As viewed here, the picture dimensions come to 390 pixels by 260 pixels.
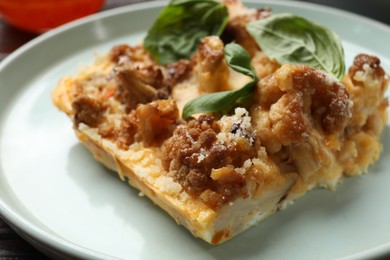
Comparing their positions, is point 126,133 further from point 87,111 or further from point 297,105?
point 297,105

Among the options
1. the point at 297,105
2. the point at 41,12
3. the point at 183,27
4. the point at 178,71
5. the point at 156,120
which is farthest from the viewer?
the point at 41,12

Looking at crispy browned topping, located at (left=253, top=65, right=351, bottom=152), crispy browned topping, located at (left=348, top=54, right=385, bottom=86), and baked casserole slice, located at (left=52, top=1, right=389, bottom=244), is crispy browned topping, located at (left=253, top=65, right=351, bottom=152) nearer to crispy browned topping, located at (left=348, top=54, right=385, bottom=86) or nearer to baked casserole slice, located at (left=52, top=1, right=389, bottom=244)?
baked casserole slice, located at (left=52, top=1, right=389, bottom=244)

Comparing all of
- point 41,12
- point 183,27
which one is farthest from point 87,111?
point 41,12

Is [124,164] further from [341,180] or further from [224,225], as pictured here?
[341,180]

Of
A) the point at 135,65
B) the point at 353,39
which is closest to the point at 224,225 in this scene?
the point at 135,65

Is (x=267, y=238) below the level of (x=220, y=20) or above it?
below

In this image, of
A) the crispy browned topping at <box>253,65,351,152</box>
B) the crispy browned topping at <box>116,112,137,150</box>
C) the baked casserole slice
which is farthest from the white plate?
the crispy browned topping at <box>253,65,351,152</box>

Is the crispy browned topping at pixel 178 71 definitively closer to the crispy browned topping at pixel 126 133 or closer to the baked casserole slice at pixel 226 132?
the baked casserole slice at pixel 226 132

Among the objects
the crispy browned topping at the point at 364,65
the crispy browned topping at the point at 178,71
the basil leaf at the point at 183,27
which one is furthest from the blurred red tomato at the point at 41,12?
the crispy browned topping at the point at 364,65
